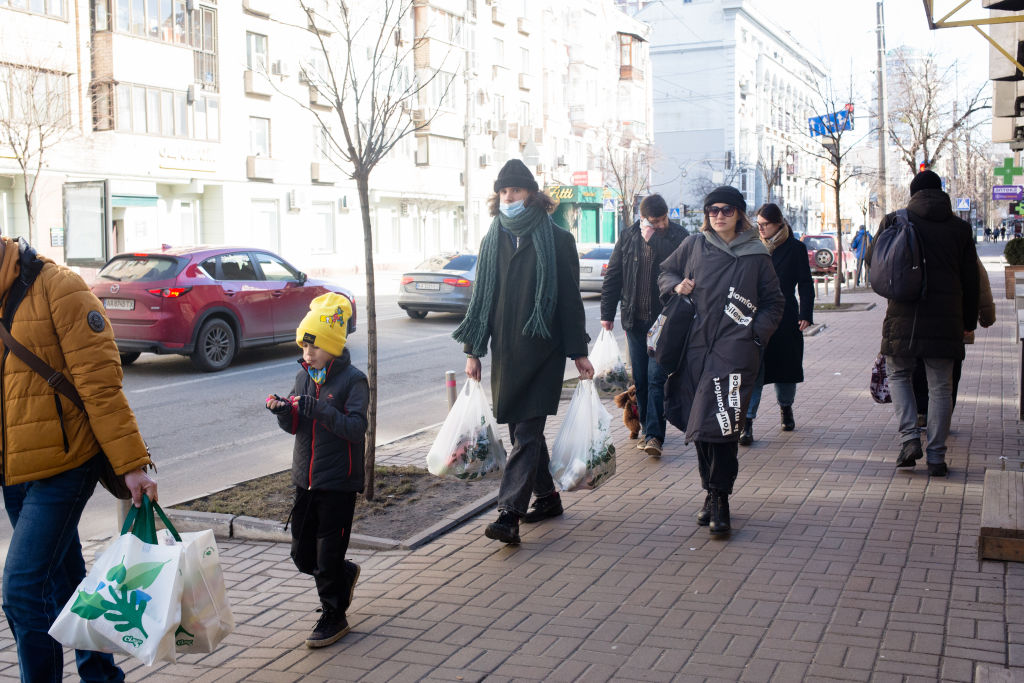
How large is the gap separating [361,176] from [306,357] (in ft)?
8.75

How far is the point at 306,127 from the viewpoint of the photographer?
1630 inches

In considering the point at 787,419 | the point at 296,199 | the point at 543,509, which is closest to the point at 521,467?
the point at 543,509

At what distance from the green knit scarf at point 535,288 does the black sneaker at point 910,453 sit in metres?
2.86

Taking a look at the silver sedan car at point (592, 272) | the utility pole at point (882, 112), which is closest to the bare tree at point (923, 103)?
the utility pole at point (882, 112)

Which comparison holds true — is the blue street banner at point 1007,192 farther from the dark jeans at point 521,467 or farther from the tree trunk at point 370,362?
the dark jeans at point 521,467

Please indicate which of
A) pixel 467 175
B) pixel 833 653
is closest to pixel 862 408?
pixel 833 653

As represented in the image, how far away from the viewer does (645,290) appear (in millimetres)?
7957

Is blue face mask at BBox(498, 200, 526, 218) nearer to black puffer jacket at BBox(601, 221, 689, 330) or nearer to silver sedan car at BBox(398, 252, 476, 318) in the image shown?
black puffer jacket at BBox(601, 221, 689, 330)

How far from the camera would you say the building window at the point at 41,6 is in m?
28.9

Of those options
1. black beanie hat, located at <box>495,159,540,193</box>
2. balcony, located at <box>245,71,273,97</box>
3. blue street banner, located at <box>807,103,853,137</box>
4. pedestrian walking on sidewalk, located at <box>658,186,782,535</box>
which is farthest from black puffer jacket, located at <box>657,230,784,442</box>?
balcony, located at <box>245,71,273,97</box>

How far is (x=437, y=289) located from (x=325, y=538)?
16.7 m

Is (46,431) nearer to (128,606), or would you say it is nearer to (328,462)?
(128,606)

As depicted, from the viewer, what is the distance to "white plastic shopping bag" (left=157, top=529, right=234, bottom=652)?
352 cm

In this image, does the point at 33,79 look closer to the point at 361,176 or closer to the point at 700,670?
the point at 361,176
